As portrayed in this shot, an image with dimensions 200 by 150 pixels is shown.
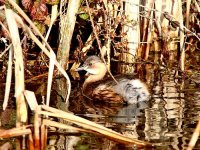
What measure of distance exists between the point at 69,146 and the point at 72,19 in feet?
10.7

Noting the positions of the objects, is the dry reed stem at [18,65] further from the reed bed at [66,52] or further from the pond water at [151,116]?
the pond water at [151,116]

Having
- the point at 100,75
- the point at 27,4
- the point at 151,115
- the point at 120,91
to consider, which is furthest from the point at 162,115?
the point at 27,4

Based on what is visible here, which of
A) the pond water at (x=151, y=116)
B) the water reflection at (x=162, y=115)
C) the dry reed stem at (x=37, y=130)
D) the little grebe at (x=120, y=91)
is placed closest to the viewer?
the dry reed stem at (x=37, y=130)

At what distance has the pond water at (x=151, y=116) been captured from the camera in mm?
5133

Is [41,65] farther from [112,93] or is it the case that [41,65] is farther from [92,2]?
[112,93]

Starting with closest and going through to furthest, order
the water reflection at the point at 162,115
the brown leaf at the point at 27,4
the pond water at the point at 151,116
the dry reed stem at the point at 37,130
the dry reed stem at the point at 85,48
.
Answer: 1. the dry reed stem at the point at 37,130
2. the pond water at the point at 151,116
3. the water reflection at the point at 162,115
4. the brown leaf at the point at 27,4
5. the dry reed stem at the point at 85,48

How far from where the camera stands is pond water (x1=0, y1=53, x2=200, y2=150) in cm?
513

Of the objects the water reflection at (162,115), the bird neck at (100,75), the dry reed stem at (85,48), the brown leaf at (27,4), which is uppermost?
the brown leaf at (27,4)

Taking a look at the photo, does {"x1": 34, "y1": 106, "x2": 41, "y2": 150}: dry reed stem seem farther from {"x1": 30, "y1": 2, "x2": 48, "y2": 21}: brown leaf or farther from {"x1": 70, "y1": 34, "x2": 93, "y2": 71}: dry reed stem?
{"x1": 70, "y1": 34, "x2": 93, "y2": 71}: dry reed stem

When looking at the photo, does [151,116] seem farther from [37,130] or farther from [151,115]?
[37,130]

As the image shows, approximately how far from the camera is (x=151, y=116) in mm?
6102

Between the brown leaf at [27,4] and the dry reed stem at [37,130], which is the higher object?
the brown leaf at [27,4]

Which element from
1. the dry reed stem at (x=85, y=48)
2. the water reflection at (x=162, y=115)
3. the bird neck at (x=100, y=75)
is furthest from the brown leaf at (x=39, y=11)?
the water reflection at (x=162, y=115)

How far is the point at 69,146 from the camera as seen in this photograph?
5047 mm
